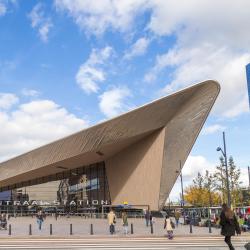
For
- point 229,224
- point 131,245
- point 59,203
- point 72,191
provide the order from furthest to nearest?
point 72,191 < point 59,203 < point 131,245 < point 229,224

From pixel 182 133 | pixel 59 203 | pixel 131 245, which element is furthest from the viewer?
pixel 59 203

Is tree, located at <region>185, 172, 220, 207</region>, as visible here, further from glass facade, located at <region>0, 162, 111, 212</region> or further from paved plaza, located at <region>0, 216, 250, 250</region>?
paved plaza, located at <region>0, 216, 250, 250</region>

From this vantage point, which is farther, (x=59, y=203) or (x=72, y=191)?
(x=72, y=191)

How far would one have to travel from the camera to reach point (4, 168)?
195ft

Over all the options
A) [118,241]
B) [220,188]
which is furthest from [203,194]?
[118,241]

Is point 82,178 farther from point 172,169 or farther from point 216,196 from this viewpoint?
point 216,196

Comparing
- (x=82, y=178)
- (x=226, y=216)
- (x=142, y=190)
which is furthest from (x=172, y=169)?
(x=226, y=216)

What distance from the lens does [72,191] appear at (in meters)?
60.8

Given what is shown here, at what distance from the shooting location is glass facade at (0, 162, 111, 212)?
5697 cm

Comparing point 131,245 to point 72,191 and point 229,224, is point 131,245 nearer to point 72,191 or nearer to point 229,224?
point 229,224

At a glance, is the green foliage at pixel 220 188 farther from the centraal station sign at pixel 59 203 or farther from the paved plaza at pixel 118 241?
the paved plaza at pixel 118 241

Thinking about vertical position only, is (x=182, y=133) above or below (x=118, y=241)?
above

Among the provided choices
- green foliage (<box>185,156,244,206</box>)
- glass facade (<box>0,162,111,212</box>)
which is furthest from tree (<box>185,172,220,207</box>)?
glass facade (<box>0,162,111,212</box>)

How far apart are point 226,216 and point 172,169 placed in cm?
3666
